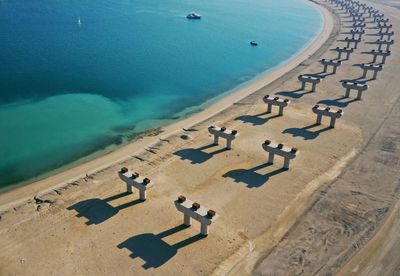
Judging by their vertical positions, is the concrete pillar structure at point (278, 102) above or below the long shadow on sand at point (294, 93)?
above

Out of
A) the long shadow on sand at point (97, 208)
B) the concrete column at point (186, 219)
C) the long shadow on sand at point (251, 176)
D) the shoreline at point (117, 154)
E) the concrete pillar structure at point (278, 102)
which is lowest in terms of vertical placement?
the shoreline at point (117, 154)

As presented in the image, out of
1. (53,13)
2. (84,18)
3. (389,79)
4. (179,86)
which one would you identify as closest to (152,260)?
(179,86)

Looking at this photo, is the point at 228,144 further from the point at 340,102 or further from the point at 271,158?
the point at 340,102

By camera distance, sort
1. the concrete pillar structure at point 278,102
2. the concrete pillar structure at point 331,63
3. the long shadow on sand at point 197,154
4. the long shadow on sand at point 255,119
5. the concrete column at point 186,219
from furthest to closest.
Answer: the concrete pillar structure at point 331,63 → the concrete pillar structure at point 278,102 → the long shadow on sand at point 255,119 → the long shadow on sand at point 197,154 → the concrete column at point 186,219

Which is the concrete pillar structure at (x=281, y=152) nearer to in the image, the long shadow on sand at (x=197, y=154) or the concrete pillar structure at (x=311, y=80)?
the long shadow on sand at (x=197, y=154)

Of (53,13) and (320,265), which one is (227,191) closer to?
(320,265)

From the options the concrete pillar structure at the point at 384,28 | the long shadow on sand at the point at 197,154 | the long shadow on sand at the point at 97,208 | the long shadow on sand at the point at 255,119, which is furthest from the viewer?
the concrete pillar structure at the point at 384,28

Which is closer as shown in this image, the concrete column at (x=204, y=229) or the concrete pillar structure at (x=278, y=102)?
the concrete column at (x=204, y=229)

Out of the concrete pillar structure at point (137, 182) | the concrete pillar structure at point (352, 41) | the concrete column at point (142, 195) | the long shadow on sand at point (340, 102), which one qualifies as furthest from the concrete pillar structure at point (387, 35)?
the concrete column at point (142, 195)
